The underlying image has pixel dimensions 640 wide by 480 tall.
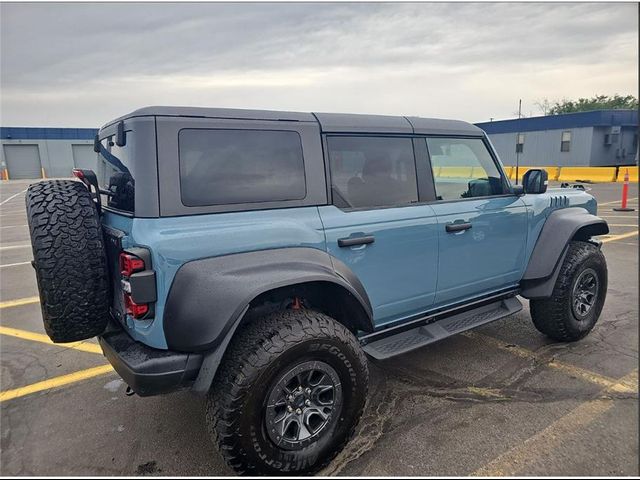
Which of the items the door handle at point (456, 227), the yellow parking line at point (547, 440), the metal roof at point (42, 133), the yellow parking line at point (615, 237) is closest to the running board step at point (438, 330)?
the door handle at point (456, 227)

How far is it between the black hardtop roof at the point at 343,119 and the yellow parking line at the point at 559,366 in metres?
1.92

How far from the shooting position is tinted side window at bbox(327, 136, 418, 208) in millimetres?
2936

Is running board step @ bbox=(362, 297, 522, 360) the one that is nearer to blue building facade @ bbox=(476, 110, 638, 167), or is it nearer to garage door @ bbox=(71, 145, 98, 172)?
blue building facade @ bbox=(476, 110, 638, 167)

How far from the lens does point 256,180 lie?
2574 millimetres

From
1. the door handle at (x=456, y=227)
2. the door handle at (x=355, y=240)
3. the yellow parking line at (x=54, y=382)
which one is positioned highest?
the door handle at (x=355, y=240)

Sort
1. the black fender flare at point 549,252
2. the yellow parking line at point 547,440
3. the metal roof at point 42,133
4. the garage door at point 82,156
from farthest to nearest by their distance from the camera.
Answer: the garage door at point 82,156, the metal roof at point 42,133, the black fender flare at point 549,252, the yellow parking line at point 547,440

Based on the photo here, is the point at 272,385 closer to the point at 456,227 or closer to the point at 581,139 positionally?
the point at 456,227

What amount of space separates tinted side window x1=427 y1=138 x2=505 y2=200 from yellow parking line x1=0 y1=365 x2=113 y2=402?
124 inches

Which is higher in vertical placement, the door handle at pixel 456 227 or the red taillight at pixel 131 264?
the red taillight at pixel 131 264

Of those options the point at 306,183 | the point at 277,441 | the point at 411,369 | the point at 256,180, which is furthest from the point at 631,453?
the point at 256,180

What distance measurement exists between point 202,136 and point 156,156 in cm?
28

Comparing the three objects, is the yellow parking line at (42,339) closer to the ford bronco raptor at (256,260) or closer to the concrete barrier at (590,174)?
the ford bronco raptor at (256,260)

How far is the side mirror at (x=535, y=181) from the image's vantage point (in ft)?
12.3

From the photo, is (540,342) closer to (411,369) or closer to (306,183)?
(411,369)
